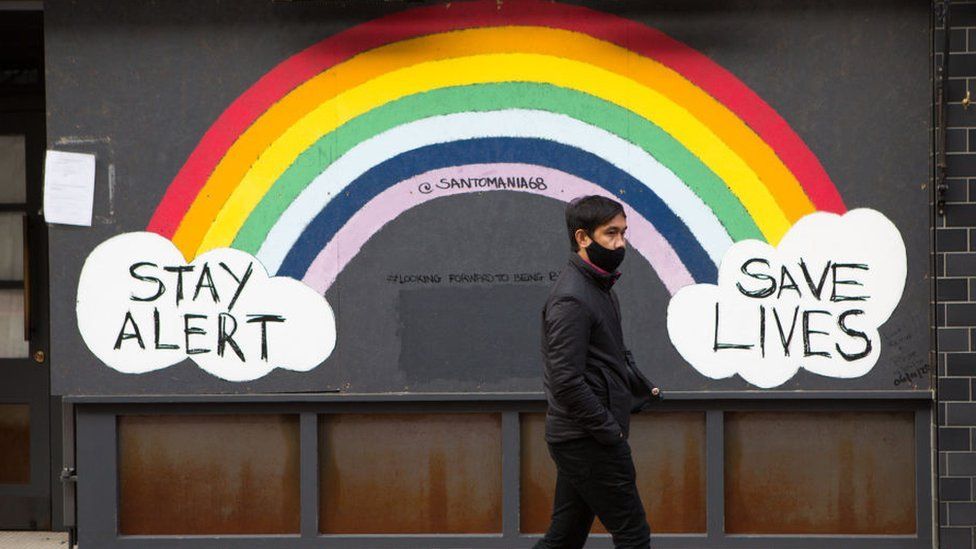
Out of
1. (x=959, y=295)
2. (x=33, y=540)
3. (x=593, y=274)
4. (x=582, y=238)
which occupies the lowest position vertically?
(x=33, y=540)

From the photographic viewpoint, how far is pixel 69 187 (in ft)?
21.9

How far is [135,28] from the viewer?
21.9 feet

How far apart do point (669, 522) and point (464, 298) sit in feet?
5.48

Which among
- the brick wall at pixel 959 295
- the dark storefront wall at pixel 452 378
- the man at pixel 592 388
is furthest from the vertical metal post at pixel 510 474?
the brick wall at pixel 959 295

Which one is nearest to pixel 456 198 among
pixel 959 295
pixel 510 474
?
pixel 510 474

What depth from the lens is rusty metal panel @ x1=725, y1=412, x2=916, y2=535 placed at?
21.6 feet

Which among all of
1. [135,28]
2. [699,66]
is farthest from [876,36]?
[135,28]

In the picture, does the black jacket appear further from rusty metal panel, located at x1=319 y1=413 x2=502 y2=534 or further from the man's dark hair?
rusty metal panel, located at x1=319 y1=413 x2=502 y2=534

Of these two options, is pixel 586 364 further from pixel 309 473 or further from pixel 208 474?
pixel 208 474

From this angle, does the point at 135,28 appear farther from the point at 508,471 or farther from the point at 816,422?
the point at 816,422

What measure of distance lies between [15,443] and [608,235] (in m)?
4.70

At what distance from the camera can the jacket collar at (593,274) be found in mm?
4867

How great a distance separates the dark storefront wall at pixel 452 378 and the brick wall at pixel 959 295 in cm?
12

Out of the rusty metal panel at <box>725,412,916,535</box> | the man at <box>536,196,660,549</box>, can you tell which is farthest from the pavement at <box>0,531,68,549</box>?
the rusty metal panel at <box>725,412,916,535</box>
